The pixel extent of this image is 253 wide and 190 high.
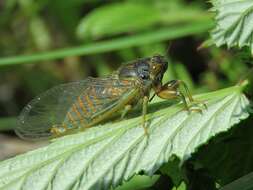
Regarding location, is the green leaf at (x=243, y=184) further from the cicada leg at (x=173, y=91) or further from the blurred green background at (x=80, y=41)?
the blurred green background at (x=80, y=41)

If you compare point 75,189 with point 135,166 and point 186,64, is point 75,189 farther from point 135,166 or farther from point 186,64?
point 186,64

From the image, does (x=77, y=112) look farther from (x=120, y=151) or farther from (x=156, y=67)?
(x=120, y=151)

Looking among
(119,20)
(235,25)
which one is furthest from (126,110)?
(119,20)

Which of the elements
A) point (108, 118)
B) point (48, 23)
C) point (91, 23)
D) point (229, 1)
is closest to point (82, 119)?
point (108, 118)

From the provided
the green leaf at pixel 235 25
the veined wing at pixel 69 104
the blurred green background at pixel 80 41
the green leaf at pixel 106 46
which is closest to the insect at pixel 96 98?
the veined wing at pixel 69 104

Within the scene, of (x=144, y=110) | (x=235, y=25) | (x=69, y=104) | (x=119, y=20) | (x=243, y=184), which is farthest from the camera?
(x=119, y=20)

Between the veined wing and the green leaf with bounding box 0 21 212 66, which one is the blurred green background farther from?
the veined wing

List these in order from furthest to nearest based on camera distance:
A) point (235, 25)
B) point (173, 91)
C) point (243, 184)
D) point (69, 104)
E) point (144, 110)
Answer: point (69, 104)
point (173, 91)
point (144, 110)
point (235, 25)
point (243, 184)
